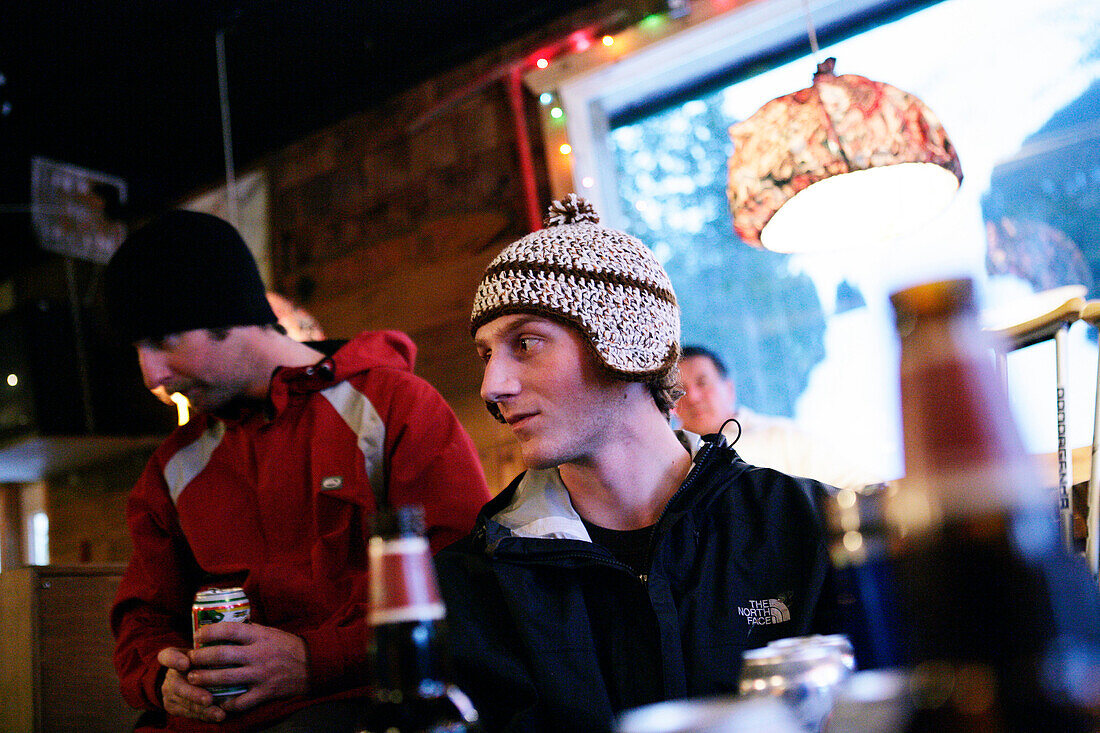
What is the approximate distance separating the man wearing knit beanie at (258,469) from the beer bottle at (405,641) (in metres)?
1.03

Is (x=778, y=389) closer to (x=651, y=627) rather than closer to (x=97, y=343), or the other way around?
(x=651, y=627)

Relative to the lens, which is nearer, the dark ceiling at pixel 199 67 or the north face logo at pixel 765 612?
the north face logo at pixel 765 612

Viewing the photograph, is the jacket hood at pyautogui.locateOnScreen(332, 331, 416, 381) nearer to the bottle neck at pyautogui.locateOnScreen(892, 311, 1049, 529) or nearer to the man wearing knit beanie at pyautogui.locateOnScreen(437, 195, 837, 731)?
the man wearing knit beanie at pyautogui.locateOnScreen(437, 195, 837, 731)

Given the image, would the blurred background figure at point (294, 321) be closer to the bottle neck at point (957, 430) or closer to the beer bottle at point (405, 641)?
the beer bottle at point (405, 641)

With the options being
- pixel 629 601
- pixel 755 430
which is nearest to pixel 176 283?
pixel 629 601

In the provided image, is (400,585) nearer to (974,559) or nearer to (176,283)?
(974,559)

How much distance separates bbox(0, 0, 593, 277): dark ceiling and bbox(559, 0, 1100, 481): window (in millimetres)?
604

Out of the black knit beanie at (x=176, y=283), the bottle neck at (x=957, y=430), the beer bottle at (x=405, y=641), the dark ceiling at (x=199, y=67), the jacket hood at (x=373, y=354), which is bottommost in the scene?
the beer bottle at (x=405, y=641)

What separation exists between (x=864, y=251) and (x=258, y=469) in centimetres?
229

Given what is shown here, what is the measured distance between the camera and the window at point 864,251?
2.92 m

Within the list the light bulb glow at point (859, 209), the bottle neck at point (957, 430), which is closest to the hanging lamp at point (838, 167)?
the light bulb glow at point (859, 209)

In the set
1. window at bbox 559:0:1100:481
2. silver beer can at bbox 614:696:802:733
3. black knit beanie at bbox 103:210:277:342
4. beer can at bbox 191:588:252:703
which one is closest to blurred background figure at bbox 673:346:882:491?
window at bbox 559:0:1100:481

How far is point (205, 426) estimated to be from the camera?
88.3 inches

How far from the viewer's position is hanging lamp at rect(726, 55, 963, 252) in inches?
85.4
